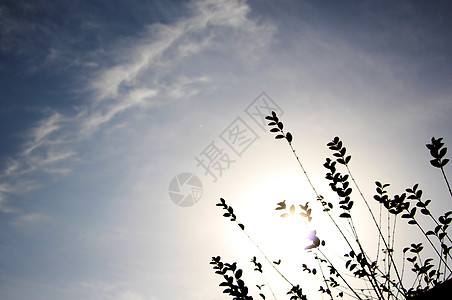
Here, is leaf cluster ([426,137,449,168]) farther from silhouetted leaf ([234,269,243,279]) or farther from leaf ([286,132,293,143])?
silhouetted leaf ([234,269,243,279])

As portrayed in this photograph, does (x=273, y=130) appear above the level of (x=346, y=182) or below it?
above

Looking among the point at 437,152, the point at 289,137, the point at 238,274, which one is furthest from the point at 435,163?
the point at 238,274

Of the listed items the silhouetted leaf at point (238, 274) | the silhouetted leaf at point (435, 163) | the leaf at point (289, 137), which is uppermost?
the leaf at point (289, 137)

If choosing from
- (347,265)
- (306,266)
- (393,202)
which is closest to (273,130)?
(393,202)

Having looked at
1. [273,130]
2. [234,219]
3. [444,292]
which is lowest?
[444,292]

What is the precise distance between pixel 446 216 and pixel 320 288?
2.42m

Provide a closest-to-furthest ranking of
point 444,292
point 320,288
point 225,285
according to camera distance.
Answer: point 444,292 < point 225,285 < point 320,288

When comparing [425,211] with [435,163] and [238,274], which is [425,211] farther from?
[238,274]

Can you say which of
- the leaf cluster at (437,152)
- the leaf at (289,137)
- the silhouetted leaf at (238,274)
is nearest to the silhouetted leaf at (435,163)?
the leaf cluster at (437,152)

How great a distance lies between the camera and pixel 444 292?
7.60 feet

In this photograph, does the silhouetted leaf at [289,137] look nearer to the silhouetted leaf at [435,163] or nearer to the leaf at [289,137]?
the leaf at [289,137]

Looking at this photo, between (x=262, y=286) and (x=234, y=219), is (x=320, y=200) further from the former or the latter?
(x=262, y=286)

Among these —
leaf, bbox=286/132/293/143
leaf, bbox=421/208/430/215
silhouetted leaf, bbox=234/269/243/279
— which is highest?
Answer: leaf, bbox=286/132/293/143

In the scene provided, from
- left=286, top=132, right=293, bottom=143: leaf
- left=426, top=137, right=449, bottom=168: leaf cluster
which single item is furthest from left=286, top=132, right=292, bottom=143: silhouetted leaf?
left=426, top=137, right=449, bottom=168: leaf cluster
